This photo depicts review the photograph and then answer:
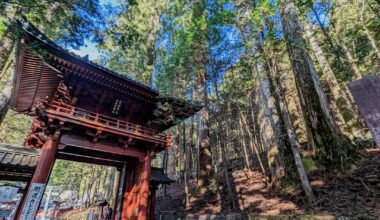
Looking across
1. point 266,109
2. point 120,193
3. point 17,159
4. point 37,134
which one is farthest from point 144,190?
point 266,109

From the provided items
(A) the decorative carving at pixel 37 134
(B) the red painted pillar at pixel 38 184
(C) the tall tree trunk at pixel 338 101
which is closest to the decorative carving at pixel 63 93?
(A) the decorative carving at pixel 37 134

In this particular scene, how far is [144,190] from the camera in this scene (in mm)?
7227

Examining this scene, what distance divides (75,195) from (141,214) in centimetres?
2171

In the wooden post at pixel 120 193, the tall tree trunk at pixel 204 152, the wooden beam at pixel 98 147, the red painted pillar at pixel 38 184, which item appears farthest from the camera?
the tall tree trunk at pixel 204 152

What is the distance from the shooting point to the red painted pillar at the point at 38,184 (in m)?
4.97

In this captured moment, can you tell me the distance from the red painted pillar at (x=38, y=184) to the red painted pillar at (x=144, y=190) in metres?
3.04

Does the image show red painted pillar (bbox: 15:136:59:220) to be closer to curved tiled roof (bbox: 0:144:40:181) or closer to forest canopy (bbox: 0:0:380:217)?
curved tiled roof (bbox: 0:144:40:181)

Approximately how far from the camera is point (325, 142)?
5949 mm

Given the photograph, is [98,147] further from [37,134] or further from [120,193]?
[120,193]

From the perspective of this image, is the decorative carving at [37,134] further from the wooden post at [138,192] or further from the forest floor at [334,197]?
the forest floor at [334,197]

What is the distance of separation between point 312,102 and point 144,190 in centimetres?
661

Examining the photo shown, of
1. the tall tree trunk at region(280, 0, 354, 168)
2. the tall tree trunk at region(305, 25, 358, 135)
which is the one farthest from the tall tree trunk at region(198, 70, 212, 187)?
the tall tree trunk at region(305, 25, 358, 135)

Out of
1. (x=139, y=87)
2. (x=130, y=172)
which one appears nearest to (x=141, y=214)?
(x=130, y=172)

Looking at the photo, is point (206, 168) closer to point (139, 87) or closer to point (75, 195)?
point (139, 87)
